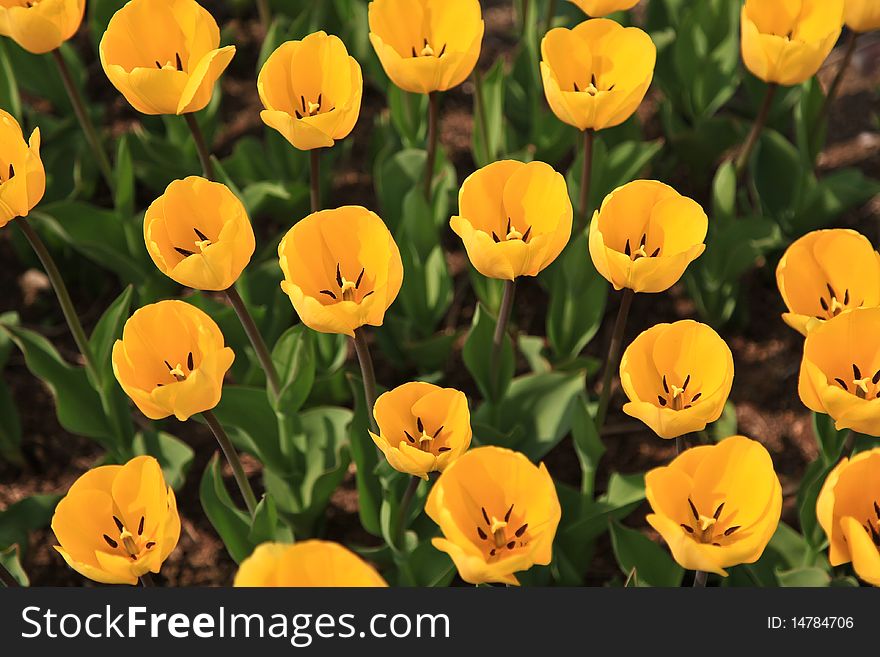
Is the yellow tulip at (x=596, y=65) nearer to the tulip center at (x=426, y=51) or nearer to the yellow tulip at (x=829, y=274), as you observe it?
the tulip center at (x=426, y=51)

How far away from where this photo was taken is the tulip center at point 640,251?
204 centimetres

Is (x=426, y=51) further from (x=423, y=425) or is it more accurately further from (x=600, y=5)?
(x=423, y=425)

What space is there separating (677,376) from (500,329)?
0.45 metres

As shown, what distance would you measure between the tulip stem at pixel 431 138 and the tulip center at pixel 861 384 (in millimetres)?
1025

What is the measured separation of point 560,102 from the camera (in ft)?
7.45

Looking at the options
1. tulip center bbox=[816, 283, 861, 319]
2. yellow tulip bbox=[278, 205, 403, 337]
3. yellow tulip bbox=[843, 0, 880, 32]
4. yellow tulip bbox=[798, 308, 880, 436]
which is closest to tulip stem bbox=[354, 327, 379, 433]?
yellow tulip bbox=[278, 205, 403, 337]

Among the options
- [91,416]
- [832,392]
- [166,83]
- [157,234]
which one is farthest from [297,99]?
[832,392]

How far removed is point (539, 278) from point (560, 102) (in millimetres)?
728

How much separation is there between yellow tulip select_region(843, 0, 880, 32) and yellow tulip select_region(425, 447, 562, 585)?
1.44 m

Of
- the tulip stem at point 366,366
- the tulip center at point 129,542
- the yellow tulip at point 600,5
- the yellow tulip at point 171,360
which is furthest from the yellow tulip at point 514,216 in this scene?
the tulip center at point 129,542

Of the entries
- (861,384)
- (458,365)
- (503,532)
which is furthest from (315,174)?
(861,384)

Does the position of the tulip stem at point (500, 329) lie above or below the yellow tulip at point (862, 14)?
below

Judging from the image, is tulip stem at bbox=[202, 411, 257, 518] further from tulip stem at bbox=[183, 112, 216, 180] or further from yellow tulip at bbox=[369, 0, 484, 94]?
yellow tulip at bbox=[369, 0, 484, 94]

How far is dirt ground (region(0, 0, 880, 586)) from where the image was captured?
277 cm
